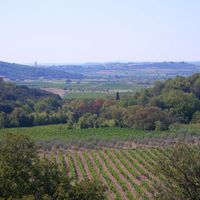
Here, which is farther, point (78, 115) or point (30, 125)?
point (78, 115)

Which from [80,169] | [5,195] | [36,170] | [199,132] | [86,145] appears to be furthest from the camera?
[199,132]

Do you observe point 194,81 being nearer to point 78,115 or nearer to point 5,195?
point 78,115

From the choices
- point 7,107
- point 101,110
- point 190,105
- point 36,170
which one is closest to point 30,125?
point 7,107

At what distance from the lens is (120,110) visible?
66.3 metres

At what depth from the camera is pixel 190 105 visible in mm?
67125

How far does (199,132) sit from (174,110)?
15.6 metres

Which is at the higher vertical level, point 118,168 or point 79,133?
point 118,168

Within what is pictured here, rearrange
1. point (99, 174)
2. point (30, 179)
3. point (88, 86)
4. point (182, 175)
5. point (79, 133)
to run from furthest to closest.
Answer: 1. point (88, 86)
2. point (79, 133)
3. point (99, 174)
4. point (30, 179)
5. point (182, 175)

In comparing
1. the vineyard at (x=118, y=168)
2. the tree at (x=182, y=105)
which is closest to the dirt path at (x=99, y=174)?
the vineyard at (x=118, y=168)

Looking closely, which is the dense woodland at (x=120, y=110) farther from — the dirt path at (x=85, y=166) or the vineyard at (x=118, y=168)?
→ the dirt path at (x=85, y=166)

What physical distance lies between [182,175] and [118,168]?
20.1 meters

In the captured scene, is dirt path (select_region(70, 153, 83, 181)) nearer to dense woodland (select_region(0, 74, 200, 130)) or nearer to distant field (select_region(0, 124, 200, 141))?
distant field (select_region(0, 124, 200, 141))

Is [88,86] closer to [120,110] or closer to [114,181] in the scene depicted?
[120,110]

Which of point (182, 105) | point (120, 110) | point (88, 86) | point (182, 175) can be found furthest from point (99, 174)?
point (88, 86)
